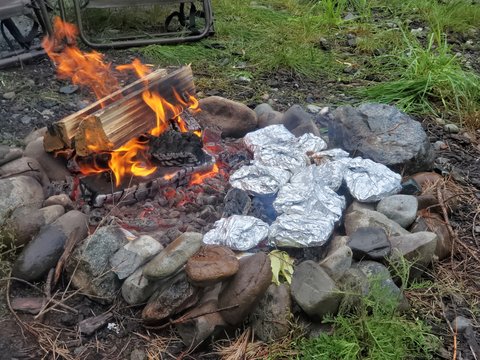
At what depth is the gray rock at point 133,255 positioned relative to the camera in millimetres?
2516

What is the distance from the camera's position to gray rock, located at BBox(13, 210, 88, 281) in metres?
2.57

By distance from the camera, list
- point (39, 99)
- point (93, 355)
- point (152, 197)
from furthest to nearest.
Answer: point (39, 99)
point (152, 197)
point (93, 355)

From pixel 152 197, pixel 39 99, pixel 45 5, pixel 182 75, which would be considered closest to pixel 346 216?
pixel 152 197

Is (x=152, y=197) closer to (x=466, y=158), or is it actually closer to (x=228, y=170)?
(x=228, y=170)

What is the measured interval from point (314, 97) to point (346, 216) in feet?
6.05

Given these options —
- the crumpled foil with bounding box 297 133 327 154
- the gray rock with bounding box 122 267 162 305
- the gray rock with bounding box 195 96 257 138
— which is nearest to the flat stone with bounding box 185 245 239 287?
the gray rock with bounding box 122 267 162 305

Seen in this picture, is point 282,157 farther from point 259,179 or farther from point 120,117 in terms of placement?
point 120,117

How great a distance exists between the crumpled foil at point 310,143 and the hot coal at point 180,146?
0.58 meters

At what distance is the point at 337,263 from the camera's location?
246 centimetres

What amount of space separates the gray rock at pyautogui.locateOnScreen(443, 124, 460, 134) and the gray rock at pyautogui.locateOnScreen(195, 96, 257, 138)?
4.60 ft

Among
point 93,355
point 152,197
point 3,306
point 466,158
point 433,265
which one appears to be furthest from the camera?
point 466,158

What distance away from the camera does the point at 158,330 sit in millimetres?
2438

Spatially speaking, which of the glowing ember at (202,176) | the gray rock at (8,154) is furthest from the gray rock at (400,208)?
the gray rock at (8,154)

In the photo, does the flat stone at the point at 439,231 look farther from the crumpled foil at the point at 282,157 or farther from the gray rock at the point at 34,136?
the gray rock at the point at 34,136
